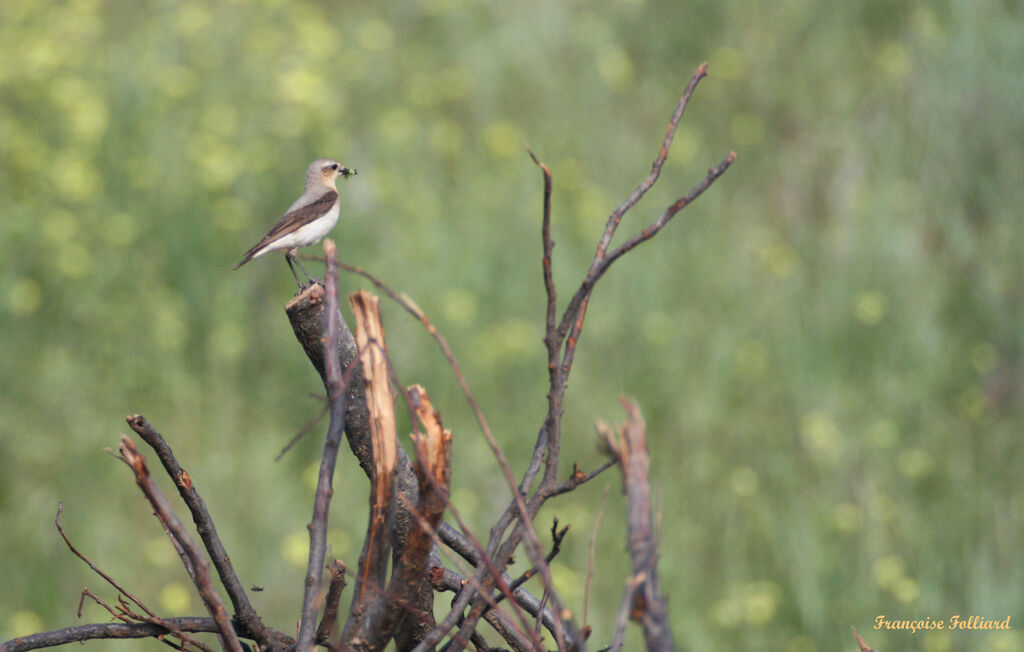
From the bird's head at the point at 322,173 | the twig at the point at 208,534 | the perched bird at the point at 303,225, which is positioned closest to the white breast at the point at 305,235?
the perched bird at the point at 303,225

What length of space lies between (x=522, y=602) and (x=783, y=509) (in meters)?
4.55

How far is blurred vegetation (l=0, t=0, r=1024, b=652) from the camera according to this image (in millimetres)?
5840

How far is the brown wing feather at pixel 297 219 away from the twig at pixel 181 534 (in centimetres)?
264

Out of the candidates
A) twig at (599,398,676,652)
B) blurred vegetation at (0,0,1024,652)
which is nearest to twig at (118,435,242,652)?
twig at (599,398,676,652)

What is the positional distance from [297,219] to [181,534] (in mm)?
2800

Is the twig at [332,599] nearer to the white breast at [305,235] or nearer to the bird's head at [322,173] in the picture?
the white breast at [305,235]

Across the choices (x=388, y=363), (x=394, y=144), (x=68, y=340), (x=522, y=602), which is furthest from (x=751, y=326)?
(x=388, y=363)

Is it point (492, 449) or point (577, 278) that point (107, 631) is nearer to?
point (492, 449)

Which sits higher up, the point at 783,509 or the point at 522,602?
the point at 783,509

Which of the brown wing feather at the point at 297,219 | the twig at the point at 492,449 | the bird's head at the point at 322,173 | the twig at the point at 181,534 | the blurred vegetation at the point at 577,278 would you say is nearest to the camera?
the twig at the point at 492,449

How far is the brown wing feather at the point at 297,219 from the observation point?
160 inches

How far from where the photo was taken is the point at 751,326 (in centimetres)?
734

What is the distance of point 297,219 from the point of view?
412 centimetres

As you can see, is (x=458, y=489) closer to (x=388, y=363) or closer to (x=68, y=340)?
(x=68, y=340)
